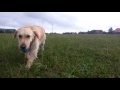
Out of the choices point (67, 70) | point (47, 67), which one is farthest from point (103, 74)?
point (47, 67)

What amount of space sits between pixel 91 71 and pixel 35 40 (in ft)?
7.18

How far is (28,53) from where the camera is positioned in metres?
5.68

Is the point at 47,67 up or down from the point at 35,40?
down

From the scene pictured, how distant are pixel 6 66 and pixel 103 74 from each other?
261cm
